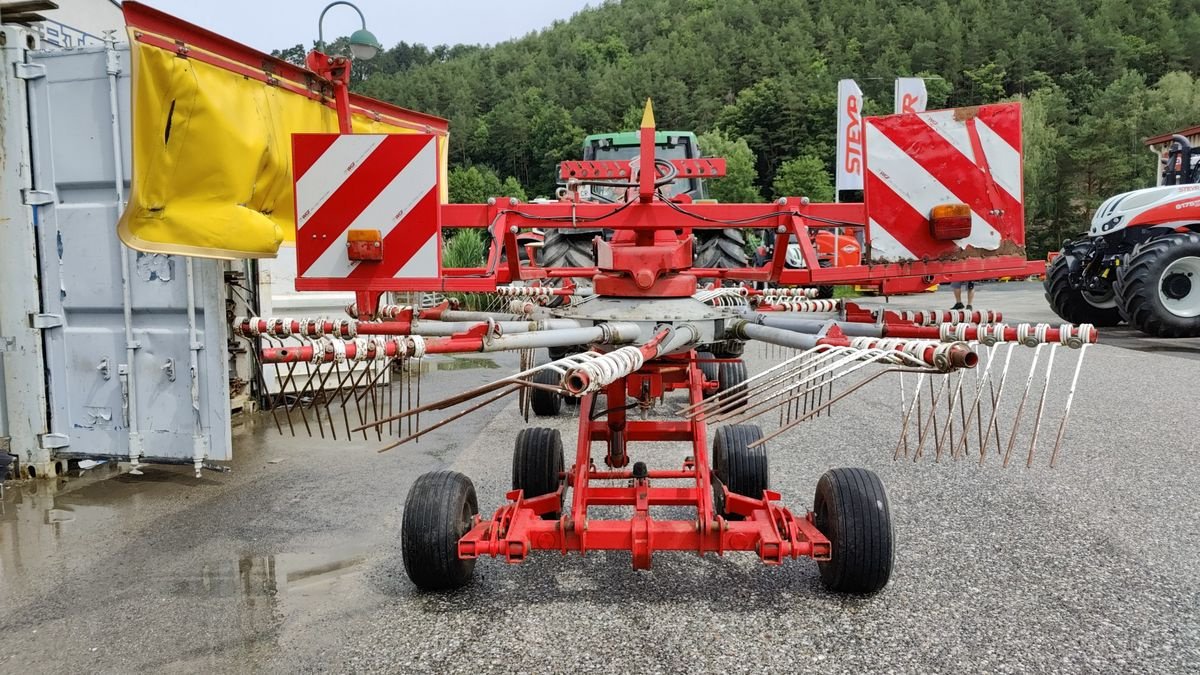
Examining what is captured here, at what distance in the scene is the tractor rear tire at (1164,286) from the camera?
9898 mm

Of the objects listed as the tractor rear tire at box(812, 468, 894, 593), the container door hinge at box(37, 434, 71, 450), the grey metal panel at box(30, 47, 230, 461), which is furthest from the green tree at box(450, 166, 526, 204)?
the tractor rear tire at box(812, 468, 894, 593)

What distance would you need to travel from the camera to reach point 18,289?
182 inches

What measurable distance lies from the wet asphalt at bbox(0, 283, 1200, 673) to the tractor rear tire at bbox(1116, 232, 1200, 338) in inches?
234

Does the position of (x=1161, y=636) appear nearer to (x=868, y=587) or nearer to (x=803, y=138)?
(x=868, y=587)

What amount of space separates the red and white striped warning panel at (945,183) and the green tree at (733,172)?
39.2 metres

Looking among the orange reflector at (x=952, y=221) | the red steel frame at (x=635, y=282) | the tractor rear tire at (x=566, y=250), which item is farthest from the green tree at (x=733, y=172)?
the orange reflector at (x=952, y=221)

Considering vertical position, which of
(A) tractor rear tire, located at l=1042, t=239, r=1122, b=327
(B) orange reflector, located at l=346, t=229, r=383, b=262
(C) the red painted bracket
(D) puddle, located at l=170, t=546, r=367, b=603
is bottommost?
(D) puddle, located at l=170, t=546, r=367, b=603

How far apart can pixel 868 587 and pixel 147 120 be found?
3.03 metres

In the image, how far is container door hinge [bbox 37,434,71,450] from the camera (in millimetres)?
4625

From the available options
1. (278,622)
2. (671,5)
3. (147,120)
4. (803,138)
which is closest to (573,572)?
(278,622)

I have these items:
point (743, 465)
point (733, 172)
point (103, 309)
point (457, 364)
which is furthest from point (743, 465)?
point (733, 172)

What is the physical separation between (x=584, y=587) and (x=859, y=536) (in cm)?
103

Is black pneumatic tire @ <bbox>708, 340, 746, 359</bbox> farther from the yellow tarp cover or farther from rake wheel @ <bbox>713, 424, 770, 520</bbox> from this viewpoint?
the yellow tarp cover

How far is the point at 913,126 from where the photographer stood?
2986 millimetres
